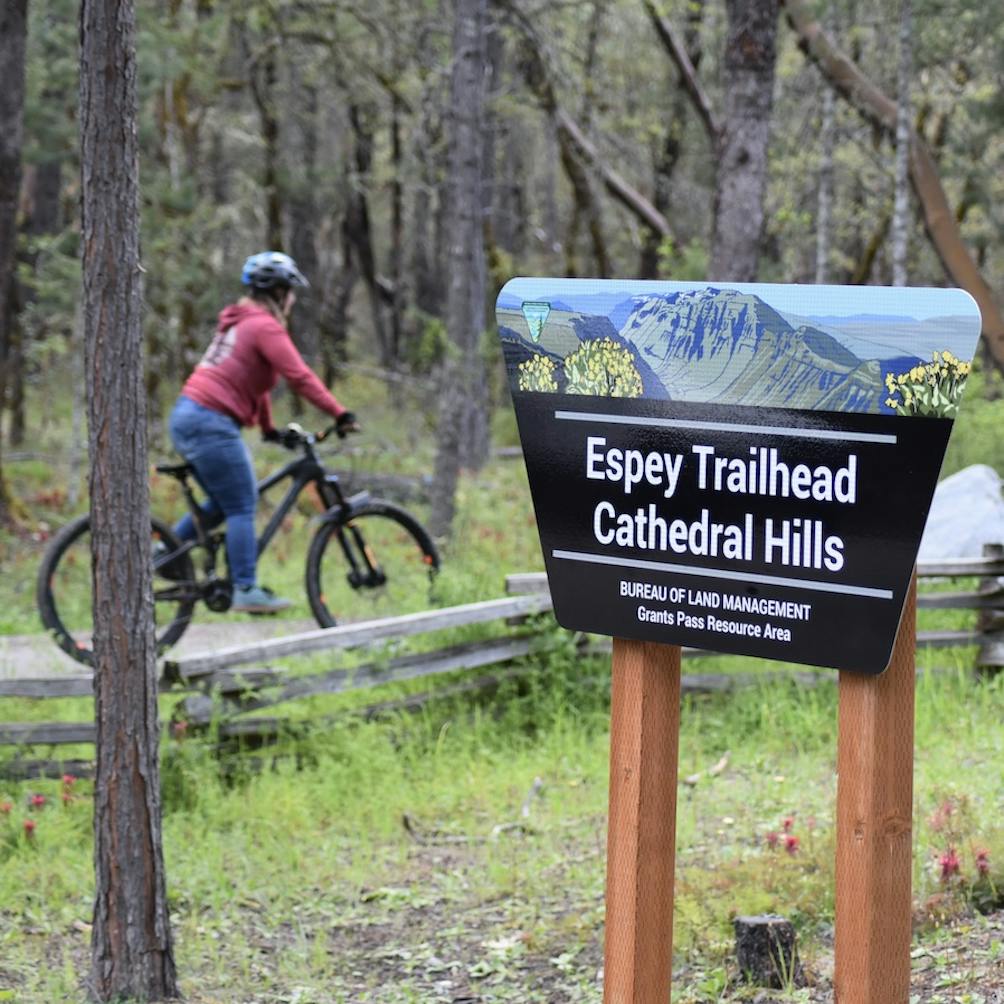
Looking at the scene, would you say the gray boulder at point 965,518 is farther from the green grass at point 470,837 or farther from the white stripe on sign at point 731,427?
the white stripe on sign at point 731,427

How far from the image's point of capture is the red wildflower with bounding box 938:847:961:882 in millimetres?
4418

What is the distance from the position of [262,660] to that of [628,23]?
18.2 metres

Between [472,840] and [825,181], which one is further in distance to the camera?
[825,181]

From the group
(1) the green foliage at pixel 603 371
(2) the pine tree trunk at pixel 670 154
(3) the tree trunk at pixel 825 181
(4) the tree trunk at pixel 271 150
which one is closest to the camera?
(1) the green foliage at pixel 603 371

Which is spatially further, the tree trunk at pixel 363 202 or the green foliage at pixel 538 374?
the tree trunk at pixel 363 202

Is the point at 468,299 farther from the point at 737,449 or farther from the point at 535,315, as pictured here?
the point at 737,449

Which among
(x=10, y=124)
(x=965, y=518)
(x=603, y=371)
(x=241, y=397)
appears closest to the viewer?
(x=603, y=371)

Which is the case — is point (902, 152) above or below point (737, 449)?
above

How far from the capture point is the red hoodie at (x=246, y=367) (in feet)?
24.0

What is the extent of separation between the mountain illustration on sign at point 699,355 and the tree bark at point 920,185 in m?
11.6

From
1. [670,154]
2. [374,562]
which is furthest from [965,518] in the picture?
[670,154]

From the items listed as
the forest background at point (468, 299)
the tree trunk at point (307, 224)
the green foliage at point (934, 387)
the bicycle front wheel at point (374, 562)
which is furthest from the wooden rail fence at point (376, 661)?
the tree trunk at point (307, 224)

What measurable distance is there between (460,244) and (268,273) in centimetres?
375

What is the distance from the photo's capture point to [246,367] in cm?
746
